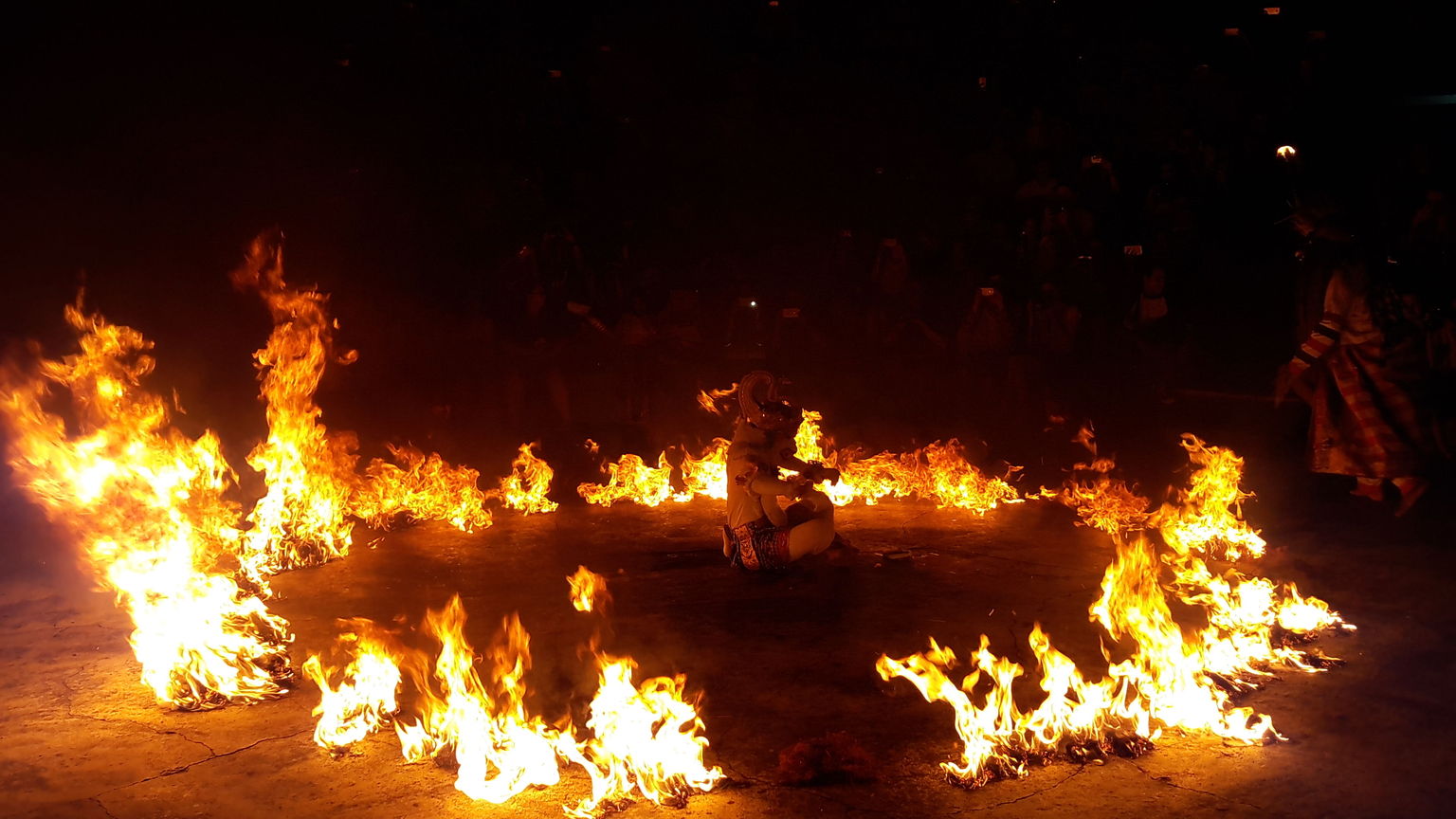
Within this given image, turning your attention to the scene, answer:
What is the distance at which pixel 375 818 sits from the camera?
4.91 m

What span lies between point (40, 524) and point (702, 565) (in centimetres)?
639

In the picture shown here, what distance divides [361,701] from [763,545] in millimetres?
3607

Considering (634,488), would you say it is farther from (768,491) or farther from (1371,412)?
(1371,412)

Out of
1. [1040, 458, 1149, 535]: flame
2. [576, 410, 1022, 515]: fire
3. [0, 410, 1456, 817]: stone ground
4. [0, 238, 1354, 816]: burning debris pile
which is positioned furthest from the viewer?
[576, 410, 1022, 515]: fire

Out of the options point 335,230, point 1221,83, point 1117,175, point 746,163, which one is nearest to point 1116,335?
point 1117,175

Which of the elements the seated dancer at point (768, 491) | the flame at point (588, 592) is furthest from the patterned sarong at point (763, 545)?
the flame at point (588, 592)

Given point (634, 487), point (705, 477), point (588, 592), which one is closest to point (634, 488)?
point (634, 487)

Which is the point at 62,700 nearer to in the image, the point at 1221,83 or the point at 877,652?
the point at 877,652

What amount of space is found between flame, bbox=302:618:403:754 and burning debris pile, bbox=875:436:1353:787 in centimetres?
298

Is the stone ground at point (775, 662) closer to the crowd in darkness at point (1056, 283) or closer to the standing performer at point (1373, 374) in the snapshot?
the standing performer at point (1373, 374)

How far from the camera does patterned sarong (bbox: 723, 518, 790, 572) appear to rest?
27.9 ft

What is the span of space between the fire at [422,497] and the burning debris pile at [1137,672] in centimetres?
549

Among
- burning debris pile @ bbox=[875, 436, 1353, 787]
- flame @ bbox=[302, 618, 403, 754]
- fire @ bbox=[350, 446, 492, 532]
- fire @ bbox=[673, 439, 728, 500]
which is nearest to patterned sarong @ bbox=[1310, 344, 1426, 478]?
burning debris pile @ bbox=[875, 436, 1353, 787]

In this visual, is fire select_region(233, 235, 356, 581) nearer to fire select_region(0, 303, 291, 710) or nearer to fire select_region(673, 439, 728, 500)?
fire select_region(0, 303, 291, 710)
